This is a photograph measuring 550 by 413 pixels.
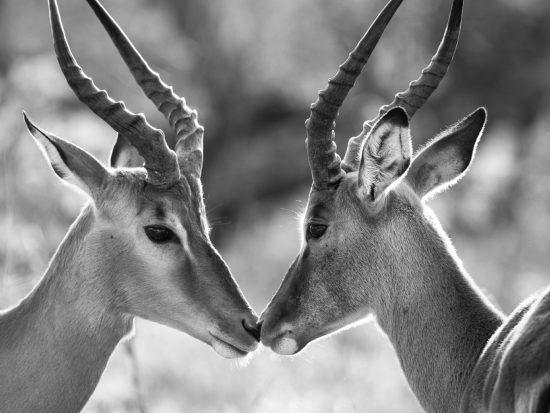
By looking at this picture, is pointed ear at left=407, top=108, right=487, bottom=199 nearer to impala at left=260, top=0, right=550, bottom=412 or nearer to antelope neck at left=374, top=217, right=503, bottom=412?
impala at left=260, top=0, right=550, bottom=412

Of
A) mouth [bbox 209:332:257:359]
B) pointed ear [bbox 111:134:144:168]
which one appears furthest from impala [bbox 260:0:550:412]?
pointed ear [bbox 111:134:144:168]

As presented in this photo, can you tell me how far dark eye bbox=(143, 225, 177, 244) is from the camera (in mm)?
7172

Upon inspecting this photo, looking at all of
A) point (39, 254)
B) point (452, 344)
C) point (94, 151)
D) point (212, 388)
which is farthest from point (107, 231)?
point (94, 151)

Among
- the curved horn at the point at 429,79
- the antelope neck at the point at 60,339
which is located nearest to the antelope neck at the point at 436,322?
the curved horn at the point at 429,79

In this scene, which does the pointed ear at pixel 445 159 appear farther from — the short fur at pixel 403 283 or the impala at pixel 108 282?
the impala at pixel 108 282

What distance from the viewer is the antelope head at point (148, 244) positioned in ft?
23.3

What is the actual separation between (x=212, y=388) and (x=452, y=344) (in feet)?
19.8

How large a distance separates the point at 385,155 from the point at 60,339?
2134 mm

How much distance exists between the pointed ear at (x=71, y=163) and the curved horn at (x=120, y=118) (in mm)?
262

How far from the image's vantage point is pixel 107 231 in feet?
23.6

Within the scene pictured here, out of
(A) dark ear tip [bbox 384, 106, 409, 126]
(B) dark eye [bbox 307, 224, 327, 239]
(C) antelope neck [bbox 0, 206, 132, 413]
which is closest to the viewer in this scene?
(A) dark ear tip [bbox 384, 106, 409, 126]

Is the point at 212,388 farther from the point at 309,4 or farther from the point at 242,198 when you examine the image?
the point at 309,4

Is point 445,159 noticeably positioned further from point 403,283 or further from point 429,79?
point 403,283

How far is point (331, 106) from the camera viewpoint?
282 inches
